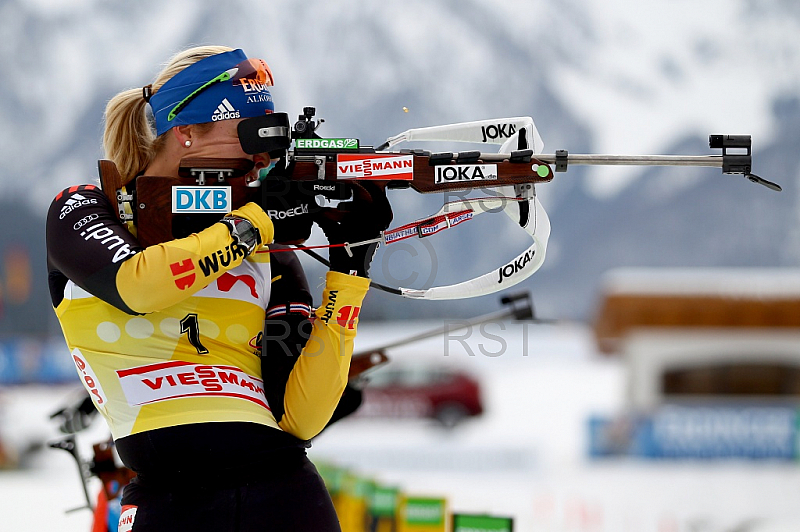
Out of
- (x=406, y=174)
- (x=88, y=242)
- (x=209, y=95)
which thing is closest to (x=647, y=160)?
(x=406, y=174)

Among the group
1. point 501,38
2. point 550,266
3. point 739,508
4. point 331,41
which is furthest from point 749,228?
point 739,508

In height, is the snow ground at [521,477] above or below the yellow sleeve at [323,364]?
above

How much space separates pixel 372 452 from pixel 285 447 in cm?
872

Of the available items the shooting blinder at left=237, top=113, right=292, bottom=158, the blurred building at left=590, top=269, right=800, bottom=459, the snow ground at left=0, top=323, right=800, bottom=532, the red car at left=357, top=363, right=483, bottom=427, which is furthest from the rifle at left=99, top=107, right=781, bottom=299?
the red car at left=357, top=363, right=483, bottom=427

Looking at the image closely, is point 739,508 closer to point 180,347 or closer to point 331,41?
point 180,347

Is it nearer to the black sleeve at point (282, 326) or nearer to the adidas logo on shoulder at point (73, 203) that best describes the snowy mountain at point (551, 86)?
the black sleeve at point (282, 326)

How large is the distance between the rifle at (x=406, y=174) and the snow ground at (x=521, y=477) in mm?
376

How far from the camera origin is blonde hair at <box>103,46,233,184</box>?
2.10 metres

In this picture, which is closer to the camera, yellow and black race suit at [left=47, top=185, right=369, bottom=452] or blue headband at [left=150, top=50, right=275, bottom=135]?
yellow and black race suit at [left=47, top=185, right=369, bottom=452]

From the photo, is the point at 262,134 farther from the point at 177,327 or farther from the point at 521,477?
the point at 521,477

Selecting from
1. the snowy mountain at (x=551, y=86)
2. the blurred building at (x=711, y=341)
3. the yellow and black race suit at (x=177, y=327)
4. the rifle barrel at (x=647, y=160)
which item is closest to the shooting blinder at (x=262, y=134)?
the yellow and black race suit at (x=177, y=327)

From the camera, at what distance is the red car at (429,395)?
15352mm

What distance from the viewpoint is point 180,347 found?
1.95m

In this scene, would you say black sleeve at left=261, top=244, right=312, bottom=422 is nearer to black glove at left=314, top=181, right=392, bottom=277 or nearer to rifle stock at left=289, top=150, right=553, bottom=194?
black glove at left=314, top=181, right=392, bottom=277
